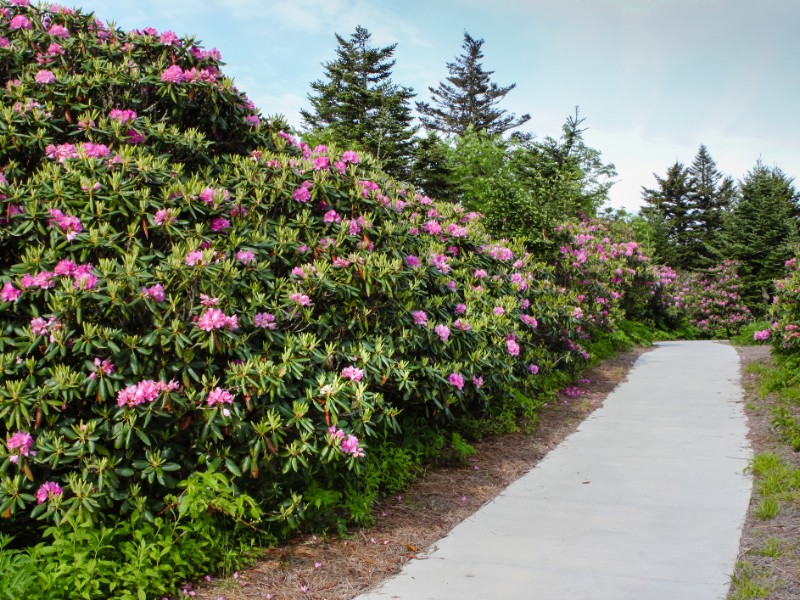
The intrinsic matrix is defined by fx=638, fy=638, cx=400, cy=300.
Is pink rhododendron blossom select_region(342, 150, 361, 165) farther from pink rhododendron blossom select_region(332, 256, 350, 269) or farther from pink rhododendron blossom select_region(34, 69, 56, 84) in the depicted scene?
pink rhododendron blossom select_region(34, 69, 56, 84)

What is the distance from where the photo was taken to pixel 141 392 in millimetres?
3229

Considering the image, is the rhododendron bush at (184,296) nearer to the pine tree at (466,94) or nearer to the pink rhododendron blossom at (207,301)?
the pink rhododendron blossom at (207,301)

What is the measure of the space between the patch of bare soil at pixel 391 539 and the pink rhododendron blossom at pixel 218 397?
0.92 metres

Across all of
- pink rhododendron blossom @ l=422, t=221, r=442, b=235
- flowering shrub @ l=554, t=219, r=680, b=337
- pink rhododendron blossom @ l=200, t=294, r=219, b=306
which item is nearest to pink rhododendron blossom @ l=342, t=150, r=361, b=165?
pink rhododendron blossom @ l=422, t=221, r=442, b=235

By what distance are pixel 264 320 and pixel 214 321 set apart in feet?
1.55

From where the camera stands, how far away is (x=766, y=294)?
931 inches

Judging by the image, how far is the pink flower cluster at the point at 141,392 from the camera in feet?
10.6

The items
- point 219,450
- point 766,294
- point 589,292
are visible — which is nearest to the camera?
point 219,450

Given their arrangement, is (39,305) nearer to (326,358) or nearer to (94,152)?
(94,152)

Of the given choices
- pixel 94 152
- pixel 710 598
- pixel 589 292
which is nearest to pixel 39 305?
pixel 94 152

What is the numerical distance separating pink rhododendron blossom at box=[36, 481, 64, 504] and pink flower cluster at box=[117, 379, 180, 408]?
0.47 metres

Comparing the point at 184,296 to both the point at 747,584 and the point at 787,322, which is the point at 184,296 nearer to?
the point at 747,584

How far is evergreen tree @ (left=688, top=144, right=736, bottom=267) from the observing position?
138ft

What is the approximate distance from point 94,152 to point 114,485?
214 centimetres
